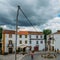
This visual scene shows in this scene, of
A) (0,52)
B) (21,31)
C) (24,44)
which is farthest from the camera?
(21,31)

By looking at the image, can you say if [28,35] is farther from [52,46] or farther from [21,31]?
[52,46]

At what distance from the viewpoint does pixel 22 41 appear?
65.5m

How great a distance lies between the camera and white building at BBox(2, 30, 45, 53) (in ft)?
198

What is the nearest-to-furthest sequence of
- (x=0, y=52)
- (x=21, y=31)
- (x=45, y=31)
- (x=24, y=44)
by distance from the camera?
(x=0, y=52) < (x=24, y=44) < (x=21, y=31) < (x=45, y=31)

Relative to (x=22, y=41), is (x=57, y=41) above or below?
below

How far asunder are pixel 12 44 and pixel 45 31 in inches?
1617

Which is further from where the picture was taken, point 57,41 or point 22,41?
point 57,41

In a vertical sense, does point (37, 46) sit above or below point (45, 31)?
below

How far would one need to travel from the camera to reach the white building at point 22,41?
2373 inches

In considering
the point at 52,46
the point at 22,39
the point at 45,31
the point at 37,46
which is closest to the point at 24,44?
the point at 22,39

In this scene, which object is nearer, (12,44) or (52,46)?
(12,44)

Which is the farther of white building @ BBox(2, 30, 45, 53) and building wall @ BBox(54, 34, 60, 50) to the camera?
building wall @ BBox(54, 34, 60, 50)

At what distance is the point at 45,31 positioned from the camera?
327ft

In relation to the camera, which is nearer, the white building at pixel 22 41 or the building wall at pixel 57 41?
the white building at pixel 22 41
